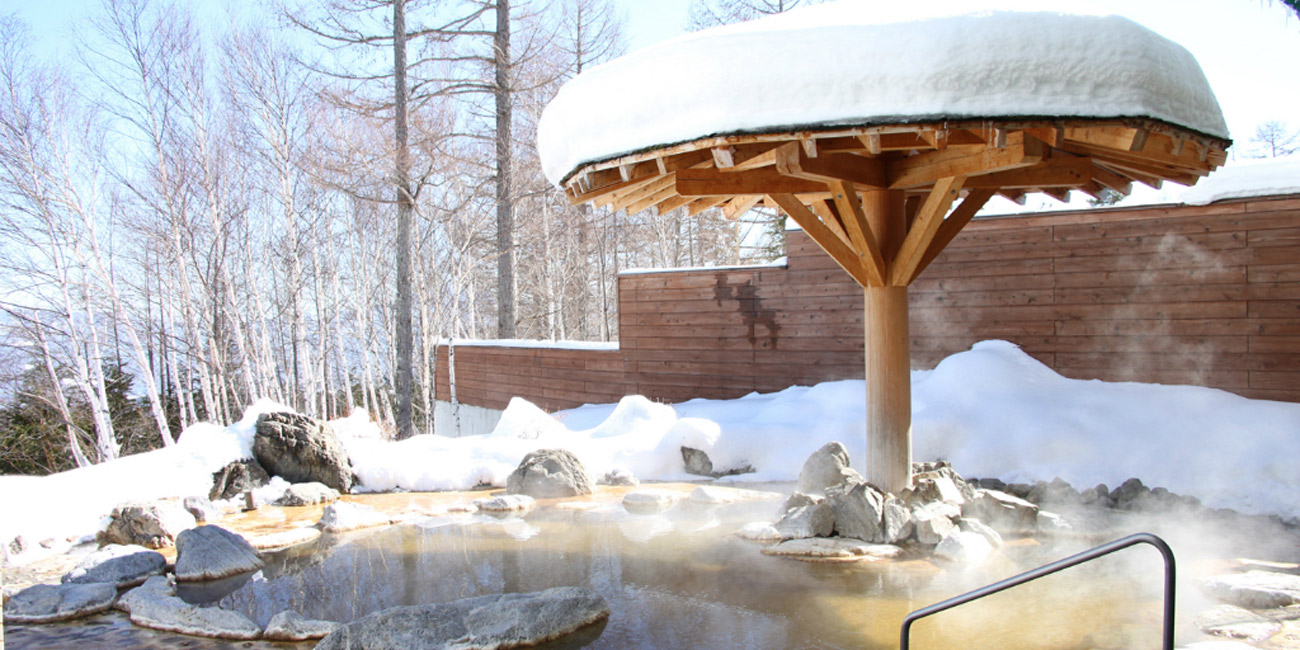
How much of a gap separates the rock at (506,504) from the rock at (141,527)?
2.56m

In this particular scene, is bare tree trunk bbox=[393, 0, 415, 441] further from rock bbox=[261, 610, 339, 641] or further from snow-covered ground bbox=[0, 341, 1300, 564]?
rock bbox=[261, 610, 339, 641]

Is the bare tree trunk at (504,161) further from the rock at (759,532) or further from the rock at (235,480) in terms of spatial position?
the rock at (759,532)

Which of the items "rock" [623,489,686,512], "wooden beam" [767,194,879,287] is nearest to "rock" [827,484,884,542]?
"wooden beam" [767,194,879,287]

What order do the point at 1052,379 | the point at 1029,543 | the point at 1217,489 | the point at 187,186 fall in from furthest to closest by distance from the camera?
the point at 187,186 < the point at 1052,379 < the point at 1217,489 < the point at 1029,543

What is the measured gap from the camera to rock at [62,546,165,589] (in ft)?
17.9

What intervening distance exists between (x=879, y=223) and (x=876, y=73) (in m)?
2.12

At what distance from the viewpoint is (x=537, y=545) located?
6.21 m

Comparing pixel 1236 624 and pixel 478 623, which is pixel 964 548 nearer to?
pixel 1236 624

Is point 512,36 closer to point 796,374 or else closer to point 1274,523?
point 796,374

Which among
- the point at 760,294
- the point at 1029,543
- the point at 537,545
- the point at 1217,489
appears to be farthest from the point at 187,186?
the point at 1217,489

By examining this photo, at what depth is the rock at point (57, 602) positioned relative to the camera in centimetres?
484

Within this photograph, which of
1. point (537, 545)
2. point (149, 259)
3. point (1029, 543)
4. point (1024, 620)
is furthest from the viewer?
point (149, 259)

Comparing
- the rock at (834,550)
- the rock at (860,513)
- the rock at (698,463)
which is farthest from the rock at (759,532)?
the rock at (698,463)

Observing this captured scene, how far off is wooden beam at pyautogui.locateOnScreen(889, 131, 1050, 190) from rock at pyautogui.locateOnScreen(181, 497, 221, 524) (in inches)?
268
